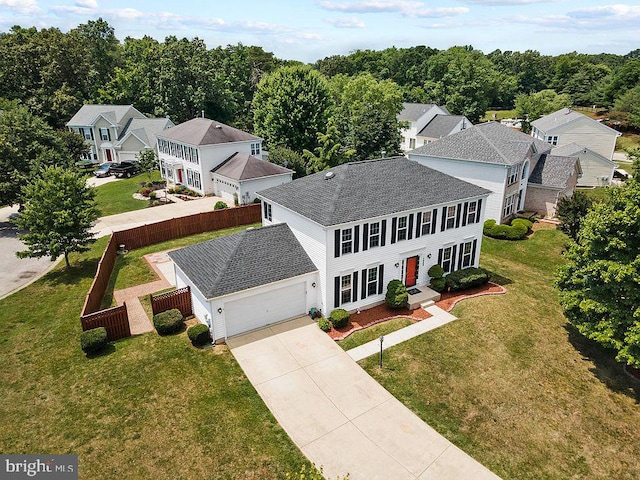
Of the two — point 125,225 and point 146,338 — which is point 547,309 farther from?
point 125,225

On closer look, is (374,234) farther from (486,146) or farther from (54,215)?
(486,146)

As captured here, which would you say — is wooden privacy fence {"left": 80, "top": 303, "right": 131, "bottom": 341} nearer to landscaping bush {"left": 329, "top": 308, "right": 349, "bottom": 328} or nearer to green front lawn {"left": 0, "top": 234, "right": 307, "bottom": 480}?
green front lawn {"left": 0, "top": 234, "right": 307, "bottom": 480}

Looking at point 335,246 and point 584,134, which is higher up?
point 584,134

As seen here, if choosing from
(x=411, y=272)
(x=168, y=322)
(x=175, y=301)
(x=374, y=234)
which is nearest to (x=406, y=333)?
(x=411, y=272)

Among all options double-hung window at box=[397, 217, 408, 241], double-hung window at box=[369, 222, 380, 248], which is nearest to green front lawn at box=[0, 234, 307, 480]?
double-hung window at box=[369, 222, 380, 248]

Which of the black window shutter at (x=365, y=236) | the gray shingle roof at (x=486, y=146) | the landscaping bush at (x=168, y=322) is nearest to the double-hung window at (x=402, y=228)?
the black window shutter at (x=365, y=236)

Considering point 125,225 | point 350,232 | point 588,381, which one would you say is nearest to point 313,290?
point 350,232

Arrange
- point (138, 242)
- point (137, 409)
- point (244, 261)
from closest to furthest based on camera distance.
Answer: point (137, 409) → point (244, 261) → point (138, 242)
